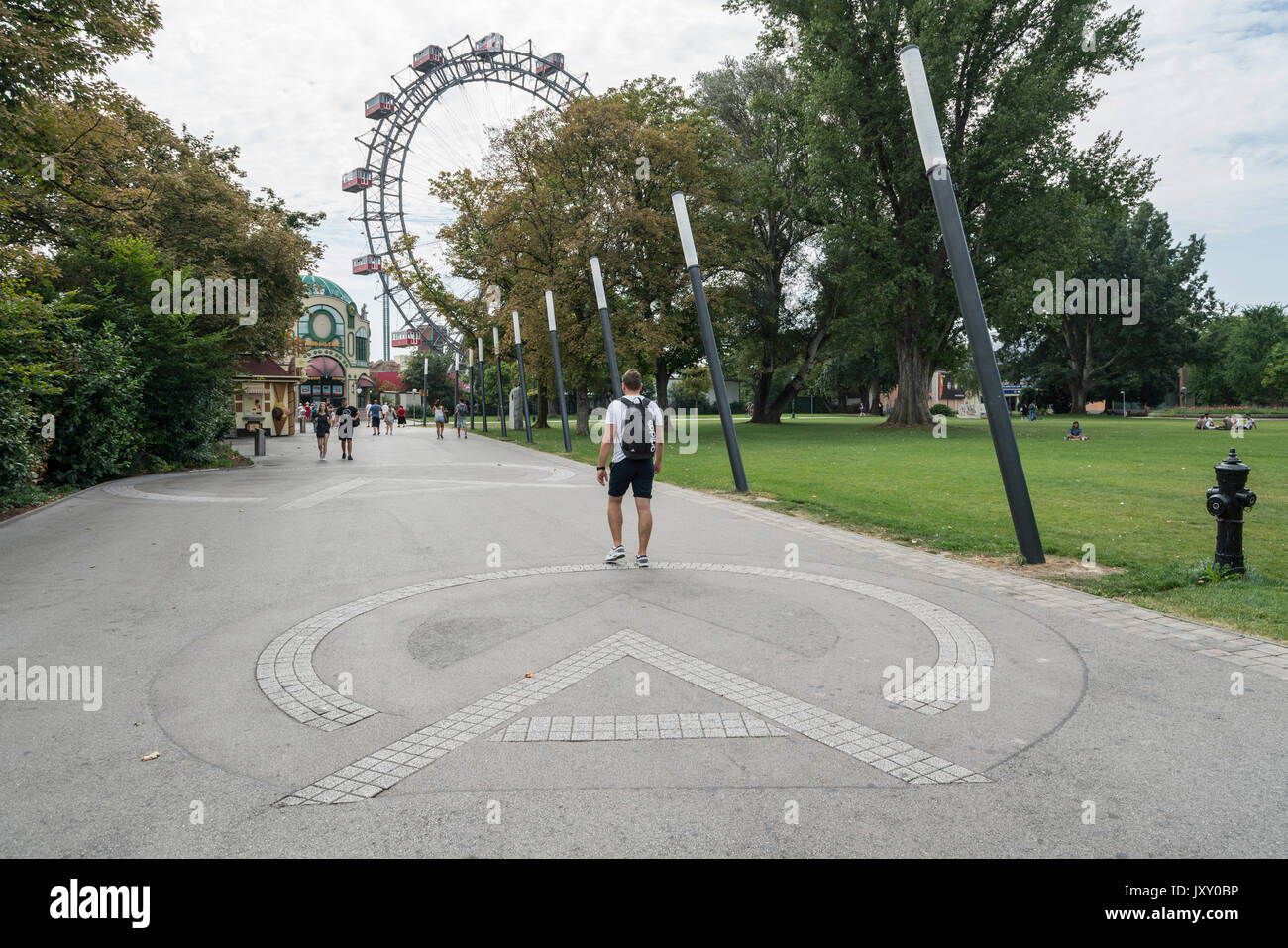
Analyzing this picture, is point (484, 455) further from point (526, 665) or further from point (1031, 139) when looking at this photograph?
point (1031, 139)

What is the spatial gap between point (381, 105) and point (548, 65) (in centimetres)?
1226

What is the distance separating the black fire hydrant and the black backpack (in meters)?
5.04

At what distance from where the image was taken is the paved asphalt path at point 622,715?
317 cm

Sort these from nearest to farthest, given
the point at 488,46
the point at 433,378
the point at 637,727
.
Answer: the point at 637,727, the point at 488,46, the point at 433,378

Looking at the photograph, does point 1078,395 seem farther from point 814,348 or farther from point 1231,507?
point 1231,507

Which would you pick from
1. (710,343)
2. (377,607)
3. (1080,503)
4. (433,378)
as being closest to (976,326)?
(1080,503)

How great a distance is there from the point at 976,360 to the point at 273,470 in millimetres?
18744

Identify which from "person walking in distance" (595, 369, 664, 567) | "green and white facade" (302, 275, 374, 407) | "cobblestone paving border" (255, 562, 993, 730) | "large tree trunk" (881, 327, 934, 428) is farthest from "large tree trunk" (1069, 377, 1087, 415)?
"person walking in distance" (595, 369, 664, 567)

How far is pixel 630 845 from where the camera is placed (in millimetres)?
3025

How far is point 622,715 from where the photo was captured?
14.3 ft

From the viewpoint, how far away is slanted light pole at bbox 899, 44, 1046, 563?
8203 mm

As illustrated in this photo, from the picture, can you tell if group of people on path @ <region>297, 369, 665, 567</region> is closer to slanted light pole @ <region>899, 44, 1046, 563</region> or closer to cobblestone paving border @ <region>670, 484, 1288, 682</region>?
cobblestone paving border @ <region>670, 484, 1288, 682</region>

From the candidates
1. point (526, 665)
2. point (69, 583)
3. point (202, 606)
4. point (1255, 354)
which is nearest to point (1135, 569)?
point (526, 665)

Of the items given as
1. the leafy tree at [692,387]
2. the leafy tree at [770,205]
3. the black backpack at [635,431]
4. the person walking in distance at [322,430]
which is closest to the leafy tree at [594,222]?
the leafy tree at [770,205]
